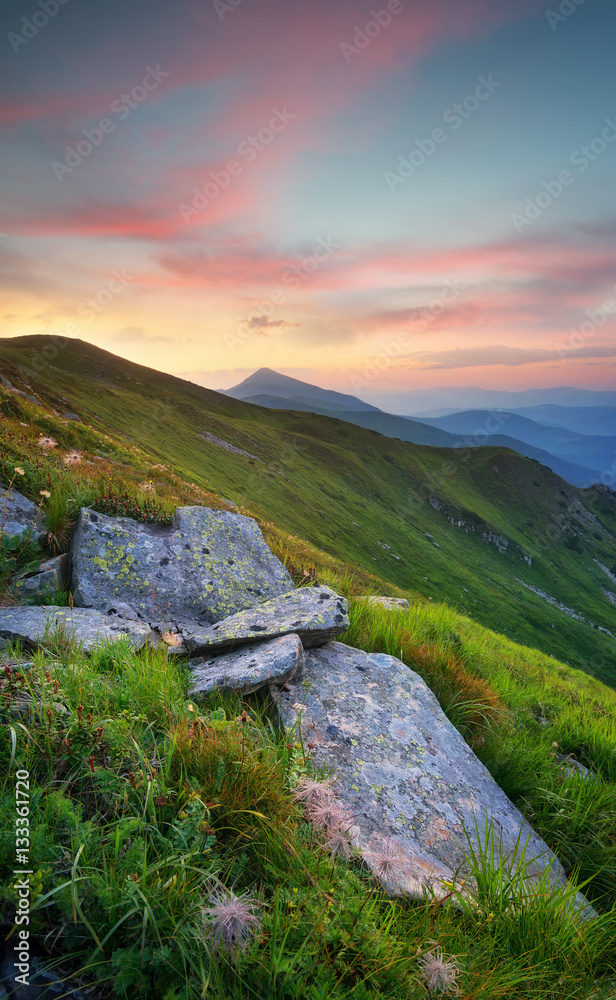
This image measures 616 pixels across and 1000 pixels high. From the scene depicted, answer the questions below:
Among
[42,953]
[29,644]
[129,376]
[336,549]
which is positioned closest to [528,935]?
[42,953]

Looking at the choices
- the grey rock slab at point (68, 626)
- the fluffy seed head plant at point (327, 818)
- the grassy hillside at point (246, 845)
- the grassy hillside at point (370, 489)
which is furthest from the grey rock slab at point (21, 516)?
the fluffy seed head plant at point (327, 818)

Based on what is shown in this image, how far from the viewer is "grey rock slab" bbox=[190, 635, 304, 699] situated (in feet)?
14.2

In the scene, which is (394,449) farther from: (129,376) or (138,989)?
(138,989)

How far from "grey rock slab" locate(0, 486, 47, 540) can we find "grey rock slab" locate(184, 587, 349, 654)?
2938 millimetres

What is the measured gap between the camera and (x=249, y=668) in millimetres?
4508

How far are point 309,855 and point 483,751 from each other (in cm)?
345

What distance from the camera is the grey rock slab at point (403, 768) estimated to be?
11.8 ft

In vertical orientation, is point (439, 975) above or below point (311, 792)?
below

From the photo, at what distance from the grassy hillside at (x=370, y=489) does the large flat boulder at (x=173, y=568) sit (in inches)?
56.5

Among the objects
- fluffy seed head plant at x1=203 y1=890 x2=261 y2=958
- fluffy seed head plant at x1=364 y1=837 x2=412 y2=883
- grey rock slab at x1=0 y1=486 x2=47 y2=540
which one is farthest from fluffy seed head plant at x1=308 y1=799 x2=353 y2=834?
grey rock slab at x1=0 y1=486 x2=47 y2=540

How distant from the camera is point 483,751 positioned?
5.16 metres

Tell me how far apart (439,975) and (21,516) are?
23.5ft

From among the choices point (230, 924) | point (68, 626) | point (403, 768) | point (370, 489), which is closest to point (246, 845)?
point (230, 924)

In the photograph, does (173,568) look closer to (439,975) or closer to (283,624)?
(283,624)
